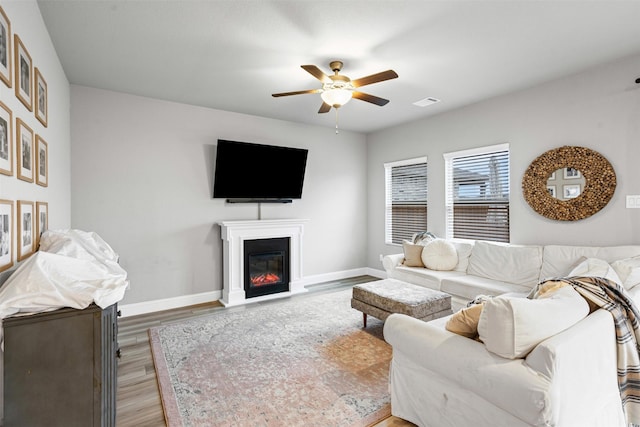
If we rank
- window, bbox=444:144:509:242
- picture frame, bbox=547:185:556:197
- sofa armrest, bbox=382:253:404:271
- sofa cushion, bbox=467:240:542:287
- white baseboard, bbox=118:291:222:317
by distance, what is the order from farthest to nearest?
sofa armrest, bbox=382:253:404:271, window, bbox=444:144:509:242, white baseboard, bbox=118:291:222:317, picture frame, bbox=547:185:556:197, sofa cushion, bbox=467:240:542:287

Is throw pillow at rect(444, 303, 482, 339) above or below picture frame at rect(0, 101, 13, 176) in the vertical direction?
below

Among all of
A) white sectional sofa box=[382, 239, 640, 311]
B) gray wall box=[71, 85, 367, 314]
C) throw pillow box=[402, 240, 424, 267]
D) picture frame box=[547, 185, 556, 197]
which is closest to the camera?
white sectional sofa box=[382, 239, 640, 311]

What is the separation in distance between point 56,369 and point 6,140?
1.17m

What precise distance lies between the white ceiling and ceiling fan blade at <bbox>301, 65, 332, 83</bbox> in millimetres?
272

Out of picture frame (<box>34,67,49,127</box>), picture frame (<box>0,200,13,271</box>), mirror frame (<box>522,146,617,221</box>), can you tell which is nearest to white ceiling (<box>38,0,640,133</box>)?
picture frame (<box>34,67,49,127</box>)

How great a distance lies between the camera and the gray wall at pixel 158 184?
3.62 meters

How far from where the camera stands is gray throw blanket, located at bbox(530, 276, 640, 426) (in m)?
1.71

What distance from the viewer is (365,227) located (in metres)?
6.12

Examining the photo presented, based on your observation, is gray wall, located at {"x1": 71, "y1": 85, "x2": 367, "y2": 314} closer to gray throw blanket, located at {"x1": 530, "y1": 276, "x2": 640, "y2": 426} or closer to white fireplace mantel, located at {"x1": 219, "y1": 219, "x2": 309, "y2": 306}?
white fireplace mantel, located at {"x1": 219, "y1": 219, "x2": 309, "y2": 306}

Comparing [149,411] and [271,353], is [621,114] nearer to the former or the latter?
[271,353]

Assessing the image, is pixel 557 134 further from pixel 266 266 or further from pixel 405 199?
pixel 266 266

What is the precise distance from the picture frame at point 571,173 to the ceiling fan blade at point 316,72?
281 cm

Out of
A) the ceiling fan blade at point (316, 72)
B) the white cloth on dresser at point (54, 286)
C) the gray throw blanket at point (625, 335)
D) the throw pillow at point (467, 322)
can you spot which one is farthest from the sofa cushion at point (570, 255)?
the white cloth on dresser at point (54, 286)

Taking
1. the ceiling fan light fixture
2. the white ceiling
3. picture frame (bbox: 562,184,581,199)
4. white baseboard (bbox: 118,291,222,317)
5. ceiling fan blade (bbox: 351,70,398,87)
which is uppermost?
the white ceiling
